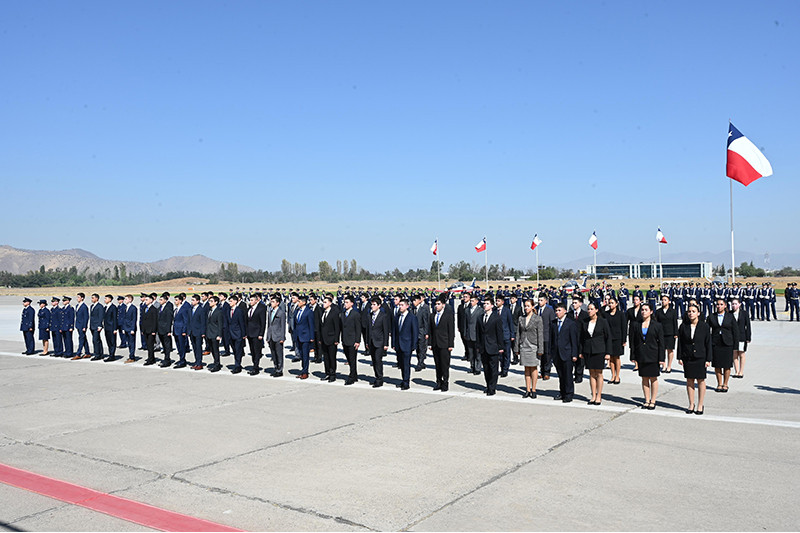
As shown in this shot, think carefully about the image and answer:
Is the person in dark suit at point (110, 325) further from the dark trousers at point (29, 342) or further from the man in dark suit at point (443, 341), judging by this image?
the man in dark suit at point (443, 341)

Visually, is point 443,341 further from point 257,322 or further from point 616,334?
point 257,322

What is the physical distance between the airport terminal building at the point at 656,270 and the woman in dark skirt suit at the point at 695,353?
113357 millimetres

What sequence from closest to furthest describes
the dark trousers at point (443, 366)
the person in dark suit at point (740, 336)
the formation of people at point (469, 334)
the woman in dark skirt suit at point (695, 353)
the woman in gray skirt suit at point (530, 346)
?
the woman in dark skirt suit at point (695, 353) < the formation of people at point (469, 334) < the woman in gray skirt suit at point (530, 346) < the dark trousers at point (443, 366) < the person in dark suit at point (740, 336)

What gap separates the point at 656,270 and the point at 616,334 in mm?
130962

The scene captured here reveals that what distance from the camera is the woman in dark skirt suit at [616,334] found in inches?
464

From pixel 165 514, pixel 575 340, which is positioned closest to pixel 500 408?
pixel 575 340

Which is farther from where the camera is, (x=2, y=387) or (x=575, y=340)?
(x=2, y=387)

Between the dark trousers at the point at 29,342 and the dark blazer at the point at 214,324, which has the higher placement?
the dark blazer at the point at 214,324

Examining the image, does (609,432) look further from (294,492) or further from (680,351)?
(294,492)

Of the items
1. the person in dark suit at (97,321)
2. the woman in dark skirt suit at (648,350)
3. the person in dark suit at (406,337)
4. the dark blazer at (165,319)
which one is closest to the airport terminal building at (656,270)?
the person in dark suit at (97,321)

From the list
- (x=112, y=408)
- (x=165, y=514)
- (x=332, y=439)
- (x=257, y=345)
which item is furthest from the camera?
(x=257, y=345)

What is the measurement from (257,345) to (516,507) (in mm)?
9550

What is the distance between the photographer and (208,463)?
7125mm

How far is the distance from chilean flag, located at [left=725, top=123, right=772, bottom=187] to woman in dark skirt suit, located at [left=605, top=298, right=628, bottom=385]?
16.8 feet
